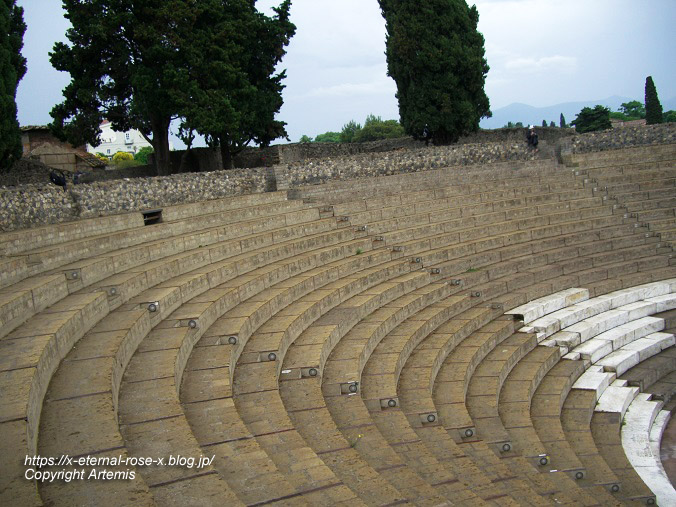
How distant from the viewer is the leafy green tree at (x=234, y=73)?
18484 millimetres

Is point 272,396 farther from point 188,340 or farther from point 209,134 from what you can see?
point 209,134

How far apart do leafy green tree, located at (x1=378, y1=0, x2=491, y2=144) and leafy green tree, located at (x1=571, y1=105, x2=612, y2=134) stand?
66.8 ft

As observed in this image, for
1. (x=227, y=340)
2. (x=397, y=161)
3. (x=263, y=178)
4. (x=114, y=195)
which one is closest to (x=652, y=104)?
(x=397, y=161)

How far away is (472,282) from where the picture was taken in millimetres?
13758

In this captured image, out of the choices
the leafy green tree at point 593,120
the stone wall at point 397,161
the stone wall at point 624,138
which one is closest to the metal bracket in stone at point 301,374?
the stone wall at point 397,161

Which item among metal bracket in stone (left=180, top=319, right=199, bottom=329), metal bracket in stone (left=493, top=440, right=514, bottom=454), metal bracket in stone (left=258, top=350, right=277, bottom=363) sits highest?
metal bracket in stone (left=180, top=319, right=199, bottom=329)

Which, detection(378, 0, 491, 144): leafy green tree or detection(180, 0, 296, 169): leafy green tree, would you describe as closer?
detection(180, 0, 296, 169): leafy green tree

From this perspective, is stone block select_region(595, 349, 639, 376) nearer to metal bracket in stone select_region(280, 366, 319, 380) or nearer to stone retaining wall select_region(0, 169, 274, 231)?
metal bracket in stone select_region(280, 366, 319, 380)

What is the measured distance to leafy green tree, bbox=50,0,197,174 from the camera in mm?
18203

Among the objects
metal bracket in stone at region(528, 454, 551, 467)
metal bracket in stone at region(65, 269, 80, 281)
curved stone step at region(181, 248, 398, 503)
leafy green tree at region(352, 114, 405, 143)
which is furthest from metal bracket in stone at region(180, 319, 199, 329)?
leafy green tree at region(352, 114, 405, 143)

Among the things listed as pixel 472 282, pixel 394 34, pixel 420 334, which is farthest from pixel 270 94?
pixel 420 334

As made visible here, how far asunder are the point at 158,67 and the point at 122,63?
1282 mm

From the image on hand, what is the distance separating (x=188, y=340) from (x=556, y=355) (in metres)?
6.84

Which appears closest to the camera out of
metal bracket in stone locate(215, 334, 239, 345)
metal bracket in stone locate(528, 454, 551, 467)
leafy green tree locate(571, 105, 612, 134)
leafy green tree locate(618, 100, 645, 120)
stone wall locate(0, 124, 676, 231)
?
metal bracket in stone locate(528, 454, 551, 467)
